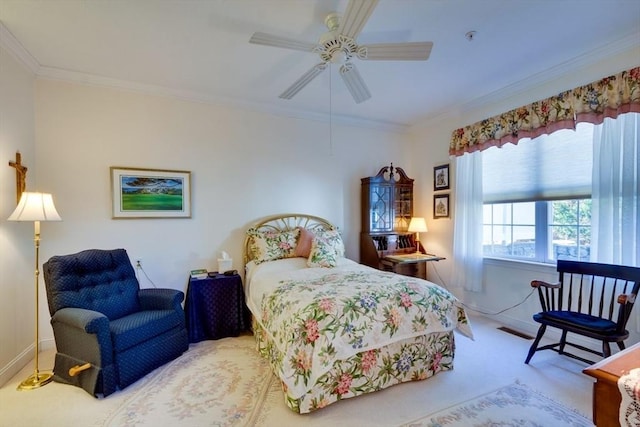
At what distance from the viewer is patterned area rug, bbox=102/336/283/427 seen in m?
1.91

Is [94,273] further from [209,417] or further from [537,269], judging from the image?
[537,269]

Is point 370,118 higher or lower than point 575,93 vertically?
higher

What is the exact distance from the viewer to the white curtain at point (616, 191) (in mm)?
2449

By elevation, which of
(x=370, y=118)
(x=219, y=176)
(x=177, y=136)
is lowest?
(x=219, y=176)

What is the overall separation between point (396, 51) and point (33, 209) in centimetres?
297

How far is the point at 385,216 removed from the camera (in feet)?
14.3

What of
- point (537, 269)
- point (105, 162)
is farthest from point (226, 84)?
point (537, 269)

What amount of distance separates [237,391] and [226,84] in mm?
2984

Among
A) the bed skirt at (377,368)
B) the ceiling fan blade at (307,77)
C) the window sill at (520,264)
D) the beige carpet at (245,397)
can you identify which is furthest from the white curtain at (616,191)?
the ceiling fan blade at (307,77)

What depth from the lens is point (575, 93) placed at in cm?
276

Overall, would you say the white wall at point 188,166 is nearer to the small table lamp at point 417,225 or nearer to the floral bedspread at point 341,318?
the small table lamp at point 417,225

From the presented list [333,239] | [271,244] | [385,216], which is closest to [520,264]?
[385,216]

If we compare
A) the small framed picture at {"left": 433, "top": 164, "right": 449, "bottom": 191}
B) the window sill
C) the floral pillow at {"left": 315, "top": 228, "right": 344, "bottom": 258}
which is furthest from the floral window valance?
the floral pillow at {"left": 315, "top": 228, "right": 344, "bottom": 258}

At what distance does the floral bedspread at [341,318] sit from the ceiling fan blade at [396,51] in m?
1.72
